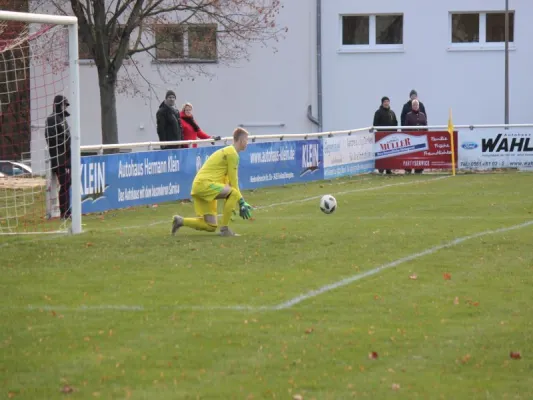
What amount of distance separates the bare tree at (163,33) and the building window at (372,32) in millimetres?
2196

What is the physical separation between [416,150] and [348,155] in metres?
1.94

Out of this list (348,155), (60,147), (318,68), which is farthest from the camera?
(318,68)

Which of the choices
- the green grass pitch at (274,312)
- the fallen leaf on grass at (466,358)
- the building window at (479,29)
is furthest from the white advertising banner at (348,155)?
the fallen leaf on grass at (466,358)

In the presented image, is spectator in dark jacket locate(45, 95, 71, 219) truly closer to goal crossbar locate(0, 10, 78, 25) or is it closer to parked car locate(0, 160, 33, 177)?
parked car locate(0, 160, 33, 177)

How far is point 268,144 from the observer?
79.5ft

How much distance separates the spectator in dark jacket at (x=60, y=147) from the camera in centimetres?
1767

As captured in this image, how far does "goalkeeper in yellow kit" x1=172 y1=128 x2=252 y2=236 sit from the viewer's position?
47.0ft

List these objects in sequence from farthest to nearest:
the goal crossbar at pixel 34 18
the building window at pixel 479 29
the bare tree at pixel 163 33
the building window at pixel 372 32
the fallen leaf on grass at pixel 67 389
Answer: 1. the building window at pixel 372 32
2. the building window at pixel 479 29
3. the bare tree at pixel 163 33
4. the goal crossbar at pixel 34 18
5. the fallen leaf on grass at pixel 67 389

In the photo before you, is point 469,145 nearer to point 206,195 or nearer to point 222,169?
point 222,169

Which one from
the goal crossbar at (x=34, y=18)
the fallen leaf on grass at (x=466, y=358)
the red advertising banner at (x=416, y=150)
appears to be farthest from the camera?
the red advertising banner at (x=416, y=150)

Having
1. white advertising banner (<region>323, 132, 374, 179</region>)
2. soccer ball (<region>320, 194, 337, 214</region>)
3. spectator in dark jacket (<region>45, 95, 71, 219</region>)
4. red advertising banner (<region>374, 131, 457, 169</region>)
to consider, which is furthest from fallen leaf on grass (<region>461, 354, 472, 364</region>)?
red advertising banner (<region>374, 131, 457, 169</region>)

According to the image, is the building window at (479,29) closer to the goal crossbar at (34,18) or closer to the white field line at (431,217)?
the white field line at (431,217)

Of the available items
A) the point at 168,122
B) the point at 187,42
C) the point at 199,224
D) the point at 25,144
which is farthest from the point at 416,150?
the point at 199,224

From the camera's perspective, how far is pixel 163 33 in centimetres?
3206
